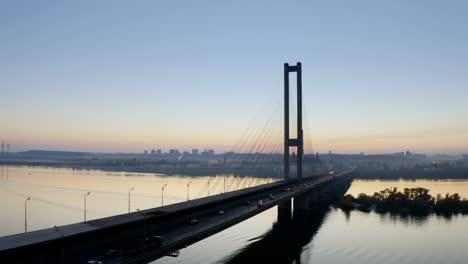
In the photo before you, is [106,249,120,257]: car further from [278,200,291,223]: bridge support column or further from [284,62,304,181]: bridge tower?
[284,62,304,181]: bridge tower

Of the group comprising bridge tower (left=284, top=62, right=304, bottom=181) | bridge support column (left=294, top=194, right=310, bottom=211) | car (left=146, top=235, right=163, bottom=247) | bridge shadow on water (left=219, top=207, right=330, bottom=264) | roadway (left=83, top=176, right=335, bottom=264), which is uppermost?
bridge tower (left=284, top=62, right=304, bottom=181)

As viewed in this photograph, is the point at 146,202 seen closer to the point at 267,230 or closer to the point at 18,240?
the point at 267,230

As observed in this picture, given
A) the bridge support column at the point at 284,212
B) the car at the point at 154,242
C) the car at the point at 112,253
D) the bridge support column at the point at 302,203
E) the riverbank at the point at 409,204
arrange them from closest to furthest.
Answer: the car at the point at 112,253 < the car at the point at 154,242 < the bridge support column at the point at 284,212 < the bridge support column at the point at 302,203 < the riverbank at the point at 409,204

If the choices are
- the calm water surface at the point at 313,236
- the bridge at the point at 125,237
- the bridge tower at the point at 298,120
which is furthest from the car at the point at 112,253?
the bridge tower at the point at 298,120

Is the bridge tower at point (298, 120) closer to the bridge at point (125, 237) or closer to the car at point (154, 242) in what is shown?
the bridge at point (125, 237)

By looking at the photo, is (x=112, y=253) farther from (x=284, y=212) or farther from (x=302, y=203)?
(x=302, y=203)

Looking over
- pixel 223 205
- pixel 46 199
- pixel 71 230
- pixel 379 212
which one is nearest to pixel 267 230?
pixel 223 205

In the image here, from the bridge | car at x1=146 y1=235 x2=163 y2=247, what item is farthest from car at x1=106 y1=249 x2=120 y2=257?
car at x1=146 y1=235 x2=163 y2=247

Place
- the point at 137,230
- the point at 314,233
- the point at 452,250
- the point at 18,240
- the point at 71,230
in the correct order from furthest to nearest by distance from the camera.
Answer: the point at 314,233 → the point at 452,250 → the point at 137,230 → the point at 71,230 → the point at 18,240
